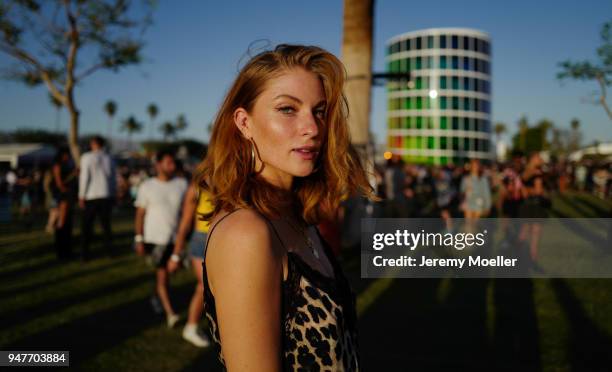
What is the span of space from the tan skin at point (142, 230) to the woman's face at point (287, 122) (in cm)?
407

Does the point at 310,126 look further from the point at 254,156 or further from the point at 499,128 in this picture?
the point at 499,128

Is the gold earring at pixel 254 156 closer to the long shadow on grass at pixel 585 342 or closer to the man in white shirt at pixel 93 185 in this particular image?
the long shadow on grass at pixel 585 342

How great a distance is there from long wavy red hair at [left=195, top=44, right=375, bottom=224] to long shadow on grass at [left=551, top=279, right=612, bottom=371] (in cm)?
355

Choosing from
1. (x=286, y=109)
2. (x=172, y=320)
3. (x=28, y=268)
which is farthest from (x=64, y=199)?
(x=286, y=109)

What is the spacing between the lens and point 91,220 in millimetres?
8172

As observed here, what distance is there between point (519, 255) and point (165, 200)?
6.54 metres

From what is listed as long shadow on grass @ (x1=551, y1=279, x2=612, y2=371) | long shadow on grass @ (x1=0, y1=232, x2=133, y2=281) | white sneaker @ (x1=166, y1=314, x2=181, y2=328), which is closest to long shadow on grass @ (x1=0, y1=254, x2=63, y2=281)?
long shadow on grass @ (x1=0, y1=232, x2=133, y2=281)

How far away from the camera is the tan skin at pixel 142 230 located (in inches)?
201

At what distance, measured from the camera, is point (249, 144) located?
1595mm

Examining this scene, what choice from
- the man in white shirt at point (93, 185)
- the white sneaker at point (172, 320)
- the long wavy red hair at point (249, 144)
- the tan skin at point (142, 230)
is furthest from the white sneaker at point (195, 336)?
the man in white shirt at point (93, 185)

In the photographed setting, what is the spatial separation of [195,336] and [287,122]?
3.68m

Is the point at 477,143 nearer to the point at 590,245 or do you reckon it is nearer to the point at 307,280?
the point at 590,245

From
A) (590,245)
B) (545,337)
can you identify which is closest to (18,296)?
(545,337)

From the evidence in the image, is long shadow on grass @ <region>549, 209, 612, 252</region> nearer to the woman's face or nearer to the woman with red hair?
the woman with red hair
